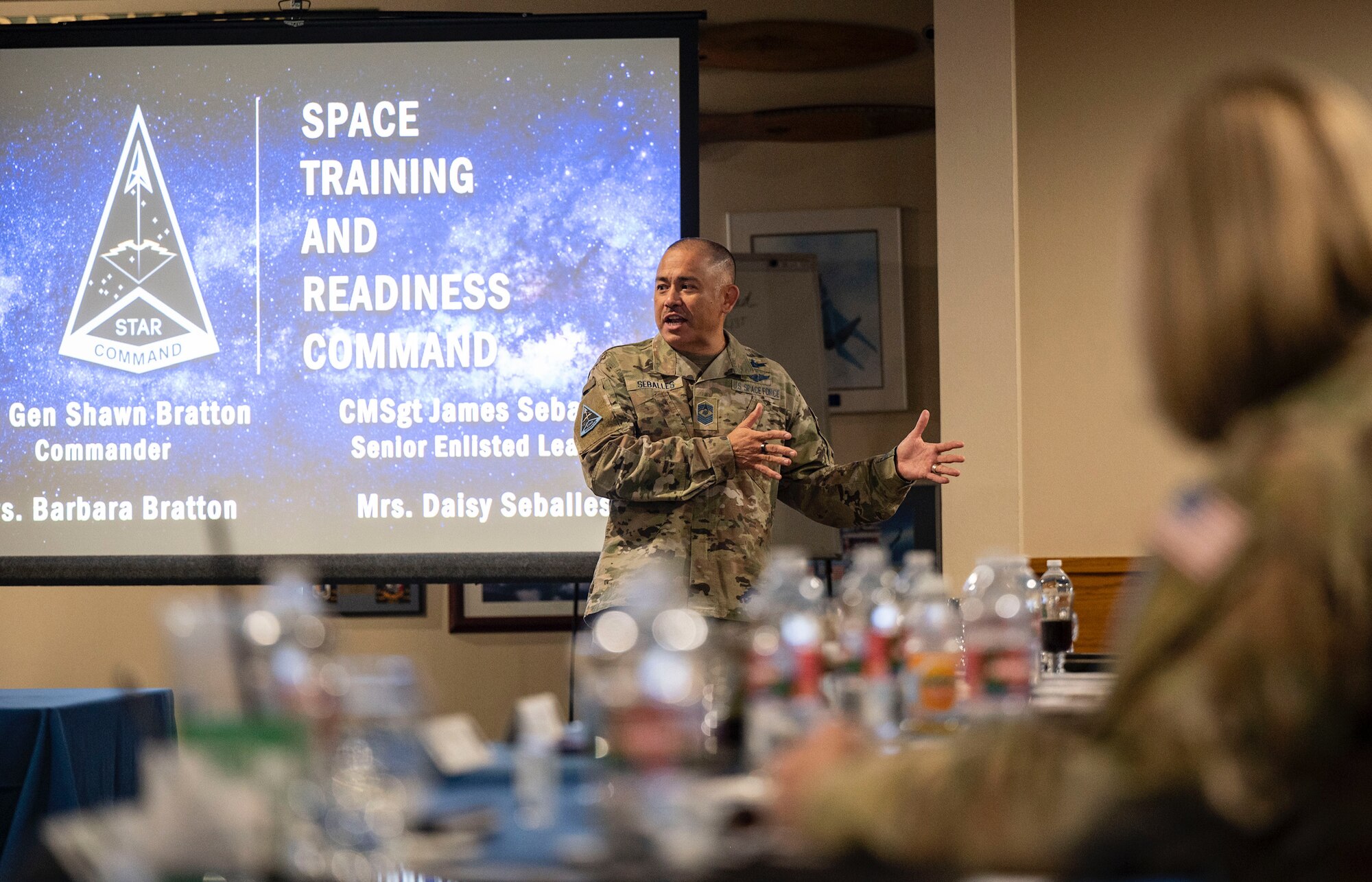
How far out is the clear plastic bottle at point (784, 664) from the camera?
142 centimetres

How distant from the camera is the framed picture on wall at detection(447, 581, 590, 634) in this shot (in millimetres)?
5191

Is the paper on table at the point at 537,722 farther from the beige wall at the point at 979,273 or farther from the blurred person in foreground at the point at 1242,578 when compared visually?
the beige wall at the point at 979,273

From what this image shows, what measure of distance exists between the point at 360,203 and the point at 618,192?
81 cm

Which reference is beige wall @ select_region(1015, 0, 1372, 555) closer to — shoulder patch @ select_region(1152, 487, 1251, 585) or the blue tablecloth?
the blue tablecloth

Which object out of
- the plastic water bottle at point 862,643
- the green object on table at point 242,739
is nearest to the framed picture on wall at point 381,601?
the plastic water bottle at point 862,643

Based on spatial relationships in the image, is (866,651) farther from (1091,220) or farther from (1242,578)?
(1091,220)

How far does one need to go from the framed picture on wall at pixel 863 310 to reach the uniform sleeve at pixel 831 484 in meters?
1.38

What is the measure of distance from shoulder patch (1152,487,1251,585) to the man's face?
2504mm

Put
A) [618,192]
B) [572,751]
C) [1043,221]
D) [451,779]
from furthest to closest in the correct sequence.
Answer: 1. [1043,221]
2. [618,192]
3. [572,751]
4. [451,779]

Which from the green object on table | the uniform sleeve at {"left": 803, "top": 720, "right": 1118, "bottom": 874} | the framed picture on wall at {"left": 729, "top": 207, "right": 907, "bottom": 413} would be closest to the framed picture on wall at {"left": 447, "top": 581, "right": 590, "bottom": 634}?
the framed picture on wall at {"left": 729, "top": 207, "right": 907, "bottom": 413}

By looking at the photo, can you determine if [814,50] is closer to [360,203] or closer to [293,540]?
[360,203]

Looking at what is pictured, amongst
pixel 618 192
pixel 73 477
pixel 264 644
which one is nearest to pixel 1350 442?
pixel 264 644

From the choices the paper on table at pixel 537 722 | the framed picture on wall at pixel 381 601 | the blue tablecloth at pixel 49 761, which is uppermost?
the paper on table at pixel 537 722

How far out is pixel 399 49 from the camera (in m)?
4.32
